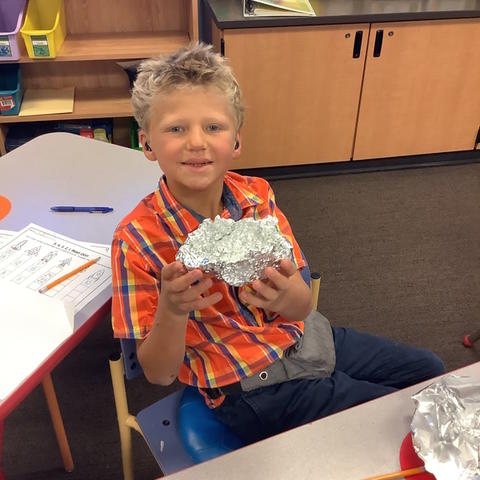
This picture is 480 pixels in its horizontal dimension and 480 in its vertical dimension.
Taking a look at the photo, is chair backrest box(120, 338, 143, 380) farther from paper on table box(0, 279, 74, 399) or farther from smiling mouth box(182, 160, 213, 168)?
smiling mouth box(182, 160, 213, 168)

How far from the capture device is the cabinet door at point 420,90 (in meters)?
2.66

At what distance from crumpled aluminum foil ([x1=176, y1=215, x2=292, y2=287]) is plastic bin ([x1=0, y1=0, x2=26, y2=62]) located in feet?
6.16

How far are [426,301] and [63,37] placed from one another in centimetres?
205

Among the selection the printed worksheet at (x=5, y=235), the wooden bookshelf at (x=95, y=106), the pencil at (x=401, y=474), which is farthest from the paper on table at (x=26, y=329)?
the wooden bookshelf at (x=95, y=106)

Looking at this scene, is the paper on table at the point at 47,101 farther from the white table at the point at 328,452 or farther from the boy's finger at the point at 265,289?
the white table at the point at 328,452

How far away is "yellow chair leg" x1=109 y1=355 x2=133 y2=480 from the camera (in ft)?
3.63

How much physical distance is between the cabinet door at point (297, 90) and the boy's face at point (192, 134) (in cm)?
158

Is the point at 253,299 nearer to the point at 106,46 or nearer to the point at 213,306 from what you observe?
the point at 213,306

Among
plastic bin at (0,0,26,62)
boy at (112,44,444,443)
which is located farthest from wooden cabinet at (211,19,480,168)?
boy at (112,44,444,443)

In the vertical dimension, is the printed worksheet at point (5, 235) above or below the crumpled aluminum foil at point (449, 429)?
below

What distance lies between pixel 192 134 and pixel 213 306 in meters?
0.35

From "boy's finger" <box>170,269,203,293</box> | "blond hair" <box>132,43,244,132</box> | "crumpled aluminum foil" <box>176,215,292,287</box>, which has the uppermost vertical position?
"blond hair" <box>132,43,244,132</box>

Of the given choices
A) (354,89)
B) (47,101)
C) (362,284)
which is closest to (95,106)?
(47,101)

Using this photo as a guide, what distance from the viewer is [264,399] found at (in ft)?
3.59
